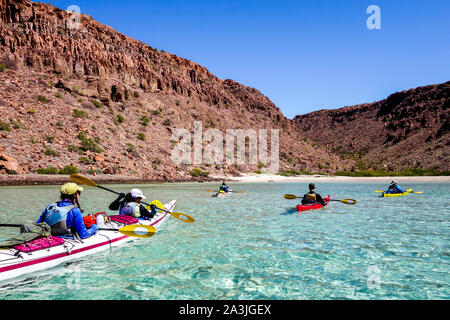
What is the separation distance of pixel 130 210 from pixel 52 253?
11.4 ft

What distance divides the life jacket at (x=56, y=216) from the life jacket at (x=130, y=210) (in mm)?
3025

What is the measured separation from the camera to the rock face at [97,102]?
40.5 metres

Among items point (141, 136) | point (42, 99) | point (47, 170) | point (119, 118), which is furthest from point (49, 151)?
point (119, 118)

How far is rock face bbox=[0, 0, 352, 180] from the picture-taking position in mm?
40531

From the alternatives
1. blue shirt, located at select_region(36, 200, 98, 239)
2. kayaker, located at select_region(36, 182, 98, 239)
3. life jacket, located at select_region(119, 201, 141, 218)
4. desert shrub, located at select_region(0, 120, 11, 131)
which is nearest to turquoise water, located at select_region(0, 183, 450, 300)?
blue shirt, located at select_region(36, 200, 98, 239)

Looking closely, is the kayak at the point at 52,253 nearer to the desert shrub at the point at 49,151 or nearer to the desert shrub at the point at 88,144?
the desert shrub at the point at 49,151

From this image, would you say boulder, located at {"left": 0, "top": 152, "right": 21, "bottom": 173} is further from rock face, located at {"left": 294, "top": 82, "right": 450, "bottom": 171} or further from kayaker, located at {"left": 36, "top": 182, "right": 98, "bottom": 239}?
rock face, located at {"left": 294, "top": 82, "right": 450, "bottom": 171}

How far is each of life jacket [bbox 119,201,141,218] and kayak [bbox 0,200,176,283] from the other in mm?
1236

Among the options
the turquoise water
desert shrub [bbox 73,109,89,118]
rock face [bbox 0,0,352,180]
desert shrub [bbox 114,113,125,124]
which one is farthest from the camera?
desert shrub [bbox 114,113,125,124]

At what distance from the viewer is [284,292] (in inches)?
203

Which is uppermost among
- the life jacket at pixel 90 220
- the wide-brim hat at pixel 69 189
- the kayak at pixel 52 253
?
the wide-brim hat at pixel 69 189

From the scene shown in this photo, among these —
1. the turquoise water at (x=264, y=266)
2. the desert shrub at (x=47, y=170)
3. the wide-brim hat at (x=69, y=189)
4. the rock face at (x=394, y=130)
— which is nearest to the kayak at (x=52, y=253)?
the turquoise water at (x=264, y=266)

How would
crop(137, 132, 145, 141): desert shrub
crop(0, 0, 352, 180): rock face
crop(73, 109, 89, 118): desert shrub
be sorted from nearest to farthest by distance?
crop(0, 0, 352, 180): rock face → crop(73, 109, 89, 118): desert shrub → crop(137, 132, 145, 141): desert shrub

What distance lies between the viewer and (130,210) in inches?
368
